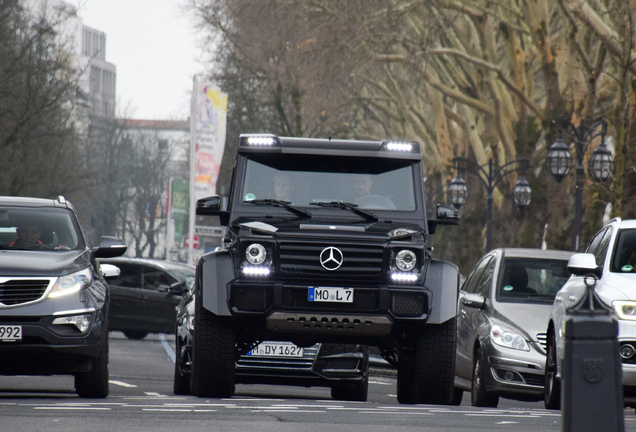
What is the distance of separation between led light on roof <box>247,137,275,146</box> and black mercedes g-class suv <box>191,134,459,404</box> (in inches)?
17.8

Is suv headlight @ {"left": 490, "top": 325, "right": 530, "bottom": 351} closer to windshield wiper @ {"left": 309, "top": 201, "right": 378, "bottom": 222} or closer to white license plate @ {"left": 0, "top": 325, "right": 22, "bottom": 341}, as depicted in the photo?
windshield wiper @ {"left": 309, "top": 201, "right": 378, "bottom": 222}

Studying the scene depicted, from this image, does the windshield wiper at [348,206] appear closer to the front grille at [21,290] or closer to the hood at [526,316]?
the front grille at [21,290]

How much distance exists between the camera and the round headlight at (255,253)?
11.6 meters

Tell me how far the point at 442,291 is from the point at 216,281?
1.75 metres

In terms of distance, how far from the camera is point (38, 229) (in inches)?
551

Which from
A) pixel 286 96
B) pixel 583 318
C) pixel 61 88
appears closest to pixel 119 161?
pixel 286 96

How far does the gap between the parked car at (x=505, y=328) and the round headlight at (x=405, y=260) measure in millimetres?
2691

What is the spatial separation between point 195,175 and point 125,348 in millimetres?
13539

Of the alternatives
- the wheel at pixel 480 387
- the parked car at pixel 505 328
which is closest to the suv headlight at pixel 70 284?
the parked car at pixel 505 328

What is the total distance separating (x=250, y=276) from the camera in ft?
38.1

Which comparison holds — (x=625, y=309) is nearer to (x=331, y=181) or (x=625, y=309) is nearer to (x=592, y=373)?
(x=331, y=181)

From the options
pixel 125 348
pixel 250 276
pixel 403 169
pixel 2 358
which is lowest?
pixel 125 348

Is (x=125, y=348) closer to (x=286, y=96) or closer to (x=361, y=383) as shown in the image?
(x=361, y=383)

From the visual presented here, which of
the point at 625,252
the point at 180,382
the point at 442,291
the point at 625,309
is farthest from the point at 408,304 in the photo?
the point at 180,382
